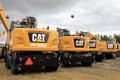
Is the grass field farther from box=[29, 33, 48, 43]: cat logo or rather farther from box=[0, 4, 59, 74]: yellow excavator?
box=[29, 33, 48, 43]: cat logo

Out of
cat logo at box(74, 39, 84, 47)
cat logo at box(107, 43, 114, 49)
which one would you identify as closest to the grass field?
cat logo at box(74, 39, 84, 47)

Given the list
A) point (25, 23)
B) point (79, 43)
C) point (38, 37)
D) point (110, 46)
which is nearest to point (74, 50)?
point (79, 43)

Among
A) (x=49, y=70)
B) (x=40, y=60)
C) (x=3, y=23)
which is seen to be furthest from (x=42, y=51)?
(x=3, y=23)

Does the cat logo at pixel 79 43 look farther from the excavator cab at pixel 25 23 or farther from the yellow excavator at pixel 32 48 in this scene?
the yellow excavator at pixel 32 48

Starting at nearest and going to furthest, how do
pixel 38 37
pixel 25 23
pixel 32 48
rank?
pixel 32 48
pixel 38 37
pixel 25 23

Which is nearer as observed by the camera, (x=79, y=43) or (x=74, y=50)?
(x=74, y=50)

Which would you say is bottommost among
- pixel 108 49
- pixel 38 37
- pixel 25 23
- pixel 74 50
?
pixel 74 50

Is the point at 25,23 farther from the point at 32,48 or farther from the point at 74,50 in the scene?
the point at 32,48

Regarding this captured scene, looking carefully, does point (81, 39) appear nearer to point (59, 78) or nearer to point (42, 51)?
point (42, 51)

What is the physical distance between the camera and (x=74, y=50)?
17094 mm

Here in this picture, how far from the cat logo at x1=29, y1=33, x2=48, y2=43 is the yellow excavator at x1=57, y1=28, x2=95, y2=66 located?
3.74 m

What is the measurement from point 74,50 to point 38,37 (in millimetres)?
4117

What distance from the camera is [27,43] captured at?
43.3 ft

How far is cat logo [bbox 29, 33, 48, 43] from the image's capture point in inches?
526
